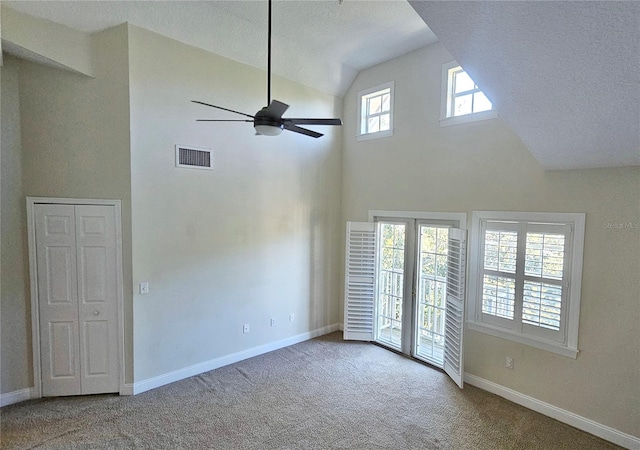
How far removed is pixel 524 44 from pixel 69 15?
13.9 ft

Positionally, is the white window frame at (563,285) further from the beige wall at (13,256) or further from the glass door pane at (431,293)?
the beige wall at (13,256)

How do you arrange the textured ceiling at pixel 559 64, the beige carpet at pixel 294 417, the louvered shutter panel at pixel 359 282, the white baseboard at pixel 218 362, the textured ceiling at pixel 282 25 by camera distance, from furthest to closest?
the louvered shutter panel at pixel 359 282 < the white baseboard at pixel 218 362 < the textured ceiling at pixel 282 25 < the beige carpet at pixel 294 417 < the textured ceiling at pixel 559 64

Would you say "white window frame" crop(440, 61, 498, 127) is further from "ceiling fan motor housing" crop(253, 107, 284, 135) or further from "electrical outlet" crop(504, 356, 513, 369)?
"electrical outlet" crop(504, 356, 513, 369)

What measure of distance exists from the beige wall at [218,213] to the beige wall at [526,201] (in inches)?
49.6

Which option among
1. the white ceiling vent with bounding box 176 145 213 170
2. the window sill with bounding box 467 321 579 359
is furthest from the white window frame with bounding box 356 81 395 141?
the window sill with bounding box 467 321 579 359

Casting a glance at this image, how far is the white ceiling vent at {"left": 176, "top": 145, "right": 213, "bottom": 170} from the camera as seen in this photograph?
4082mm

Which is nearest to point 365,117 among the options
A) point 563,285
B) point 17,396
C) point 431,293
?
point 431,293

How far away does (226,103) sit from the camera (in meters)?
4.44

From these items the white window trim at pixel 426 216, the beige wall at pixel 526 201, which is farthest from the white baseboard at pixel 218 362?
the beige wall at pixel 526 201

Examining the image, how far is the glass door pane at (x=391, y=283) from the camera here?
5.18m

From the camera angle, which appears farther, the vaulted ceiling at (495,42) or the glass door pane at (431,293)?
the glass door pane at (431,293)

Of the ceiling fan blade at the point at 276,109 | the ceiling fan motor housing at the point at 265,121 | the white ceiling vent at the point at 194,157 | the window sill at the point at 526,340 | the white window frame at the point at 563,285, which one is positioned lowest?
the window sill at the point at 526,340

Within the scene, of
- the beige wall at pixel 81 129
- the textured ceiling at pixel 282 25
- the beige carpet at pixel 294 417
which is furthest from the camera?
the beige wall at pixel 81 129

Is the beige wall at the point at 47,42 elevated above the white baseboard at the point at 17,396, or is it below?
above
